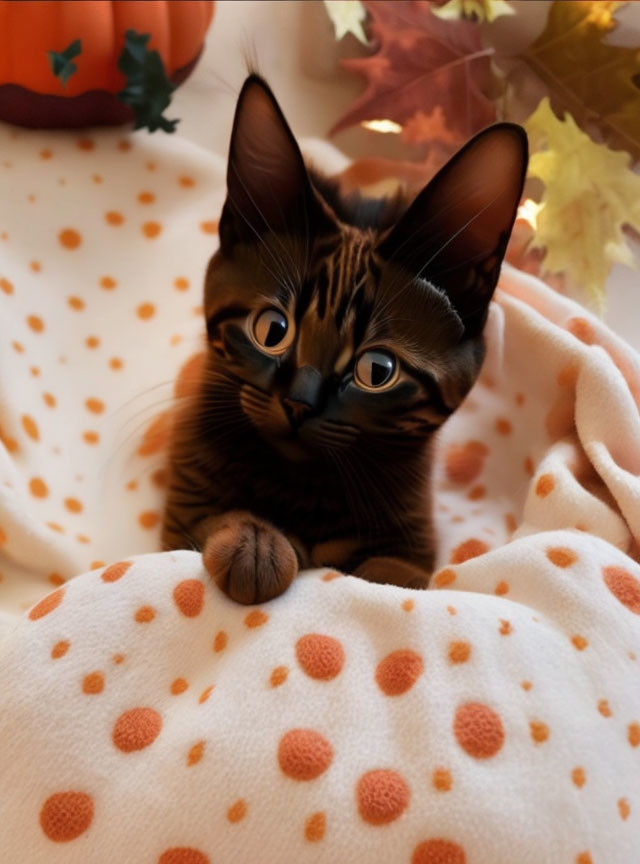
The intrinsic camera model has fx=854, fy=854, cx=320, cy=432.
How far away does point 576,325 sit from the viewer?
120 cm

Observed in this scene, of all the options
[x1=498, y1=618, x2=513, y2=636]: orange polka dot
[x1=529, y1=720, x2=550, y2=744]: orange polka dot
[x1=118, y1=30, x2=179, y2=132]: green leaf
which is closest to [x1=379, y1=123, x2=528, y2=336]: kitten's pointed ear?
[x1=498, y1=618, x2=513, y2=636]: orange polka dot

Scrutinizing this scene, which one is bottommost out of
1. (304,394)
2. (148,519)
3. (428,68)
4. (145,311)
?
(148,519)

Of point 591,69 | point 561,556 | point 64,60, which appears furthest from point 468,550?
point 64,60

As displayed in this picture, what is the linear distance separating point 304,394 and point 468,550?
0.40 m

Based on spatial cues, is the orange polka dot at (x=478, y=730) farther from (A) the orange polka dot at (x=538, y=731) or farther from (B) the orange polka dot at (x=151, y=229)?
(B) the orange polka dot at (x=151, y=229)

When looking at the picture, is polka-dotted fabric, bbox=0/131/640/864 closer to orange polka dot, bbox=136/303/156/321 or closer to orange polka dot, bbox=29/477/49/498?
orange polka dot, bbox=29/477/49/498

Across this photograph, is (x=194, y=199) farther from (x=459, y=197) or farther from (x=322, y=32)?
(x=459, y=197)

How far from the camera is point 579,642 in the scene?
0.81m

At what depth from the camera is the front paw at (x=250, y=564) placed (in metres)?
0.82

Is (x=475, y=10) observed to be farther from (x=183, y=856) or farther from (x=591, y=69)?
(x=183, y=856)

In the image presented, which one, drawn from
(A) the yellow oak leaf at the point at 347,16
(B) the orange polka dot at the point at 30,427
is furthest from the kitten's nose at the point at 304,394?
(A) the yellow oak leaf at the point at 347,16

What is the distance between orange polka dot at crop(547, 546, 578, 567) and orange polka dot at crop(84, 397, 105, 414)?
0.69m

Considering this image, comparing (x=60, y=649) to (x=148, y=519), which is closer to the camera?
(x=60, y=649)

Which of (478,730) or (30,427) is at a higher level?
(478,730)
